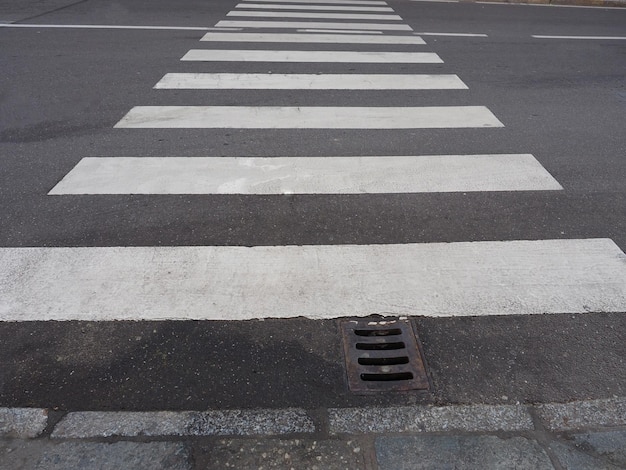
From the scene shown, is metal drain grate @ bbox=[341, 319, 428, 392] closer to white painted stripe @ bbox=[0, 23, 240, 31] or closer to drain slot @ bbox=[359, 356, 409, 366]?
drain slot @ bbox=[359, 356, 409, 366]

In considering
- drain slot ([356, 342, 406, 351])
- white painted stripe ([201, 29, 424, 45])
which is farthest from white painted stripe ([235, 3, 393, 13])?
drain slot ([356, 342, 406, 351])

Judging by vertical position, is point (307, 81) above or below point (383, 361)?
above

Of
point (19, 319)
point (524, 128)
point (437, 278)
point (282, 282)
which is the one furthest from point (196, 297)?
point (524, 128)

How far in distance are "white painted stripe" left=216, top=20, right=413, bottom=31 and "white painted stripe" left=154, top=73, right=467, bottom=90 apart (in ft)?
12.3

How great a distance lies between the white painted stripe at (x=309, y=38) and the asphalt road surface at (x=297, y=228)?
65.8 inches

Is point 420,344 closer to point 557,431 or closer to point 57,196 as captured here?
point 557,431

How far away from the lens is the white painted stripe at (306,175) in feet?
15.3

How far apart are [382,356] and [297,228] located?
1427 mm

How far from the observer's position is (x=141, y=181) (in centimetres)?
474

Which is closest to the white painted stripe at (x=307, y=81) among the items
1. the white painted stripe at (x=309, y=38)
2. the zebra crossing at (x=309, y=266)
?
the zebra crossing at (x=309, y=266)

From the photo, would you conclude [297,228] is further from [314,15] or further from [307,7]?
[307,7]

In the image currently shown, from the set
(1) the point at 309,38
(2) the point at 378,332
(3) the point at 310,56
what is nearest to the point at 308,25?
(1) the point at 309,38

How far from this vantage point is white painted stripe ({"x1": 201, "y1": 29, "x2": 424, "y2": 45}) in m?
9.91

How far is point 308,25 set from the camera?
37.1 ft
